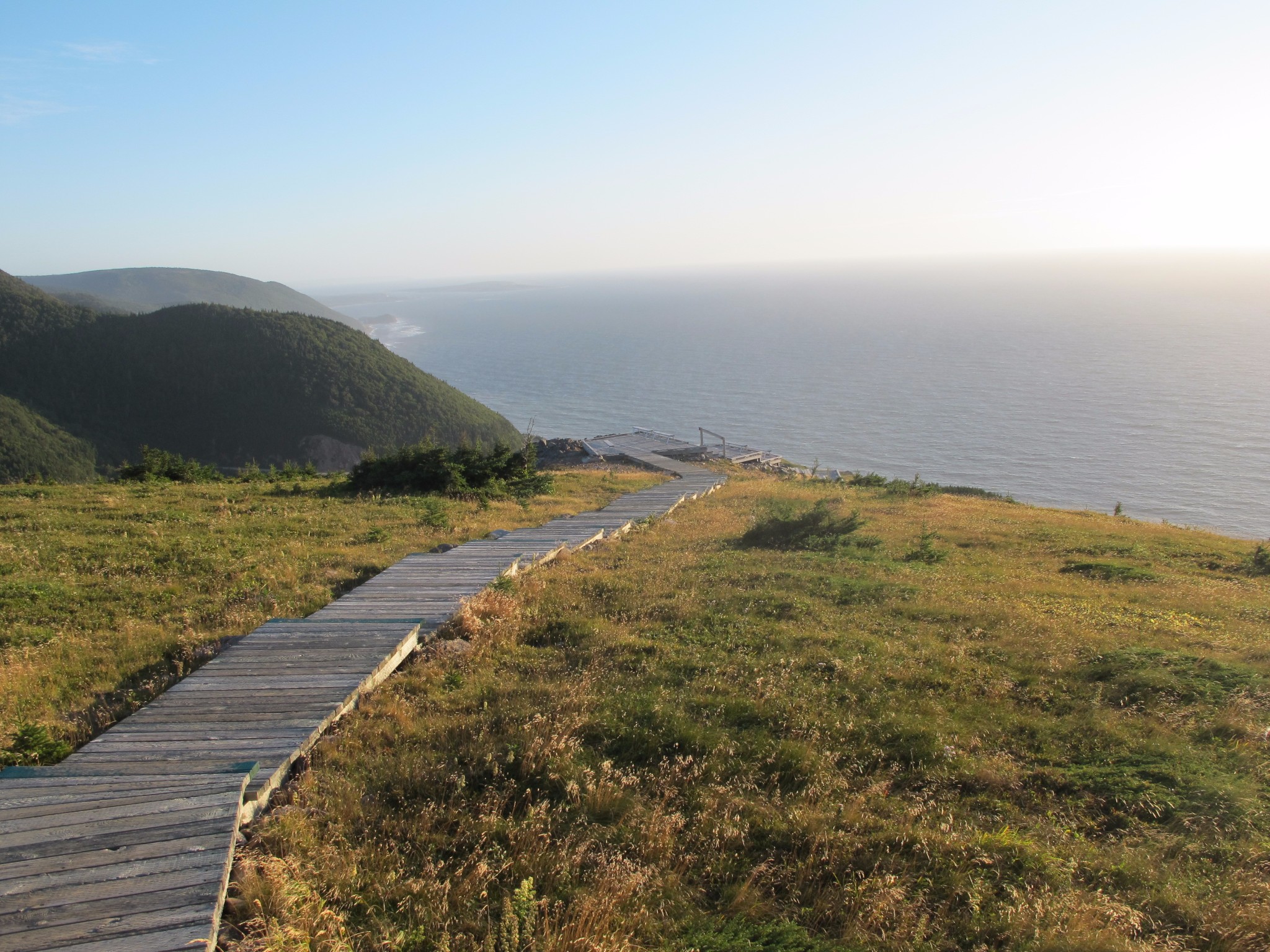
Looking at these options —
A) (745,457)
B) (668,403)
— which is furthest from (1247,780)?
(668,403)

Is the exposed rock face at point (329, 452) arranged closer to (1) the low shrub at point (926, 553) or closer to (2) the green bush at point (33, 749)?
(1) the low shrub at point (926, 553)

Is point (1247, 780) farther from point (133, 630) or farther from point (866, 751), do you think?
point (133, 630)

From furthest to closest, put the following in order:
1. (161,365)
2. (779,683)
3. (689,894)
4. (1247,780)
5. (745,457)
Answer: (161,365)
(745,457)
(779,683)
(1247,780)
(689,894)

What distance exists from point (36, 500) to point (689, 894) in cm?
1568

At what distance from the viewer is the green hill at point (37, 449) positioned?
197 ft

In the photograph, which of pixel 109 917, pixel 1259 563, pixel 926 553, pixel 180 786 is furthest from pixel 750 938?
pixel 1259 563

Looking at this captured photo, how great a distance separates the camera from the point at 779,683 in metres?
6.46

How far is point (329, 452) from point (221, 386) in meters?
17.2

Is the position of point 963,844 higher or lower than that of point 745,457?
higher

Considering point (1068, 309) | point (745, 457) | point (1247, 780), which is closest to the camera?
point (1247, 780)

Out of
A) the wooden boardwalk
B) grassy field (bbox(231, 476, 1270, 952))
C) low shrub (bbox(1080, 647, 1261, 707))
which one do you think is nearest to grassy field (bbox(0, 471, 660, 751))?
the wooden boardwalk

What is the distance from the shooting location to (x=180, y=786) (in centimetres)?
429

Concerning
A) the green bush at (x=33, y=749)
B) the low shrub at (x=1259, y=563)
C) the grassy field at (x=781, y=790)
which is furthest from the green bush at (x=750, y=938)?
the low shrub at (x=1259, y=563)

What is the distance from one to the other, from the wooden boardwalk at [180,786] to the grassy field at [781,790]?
0.25m
